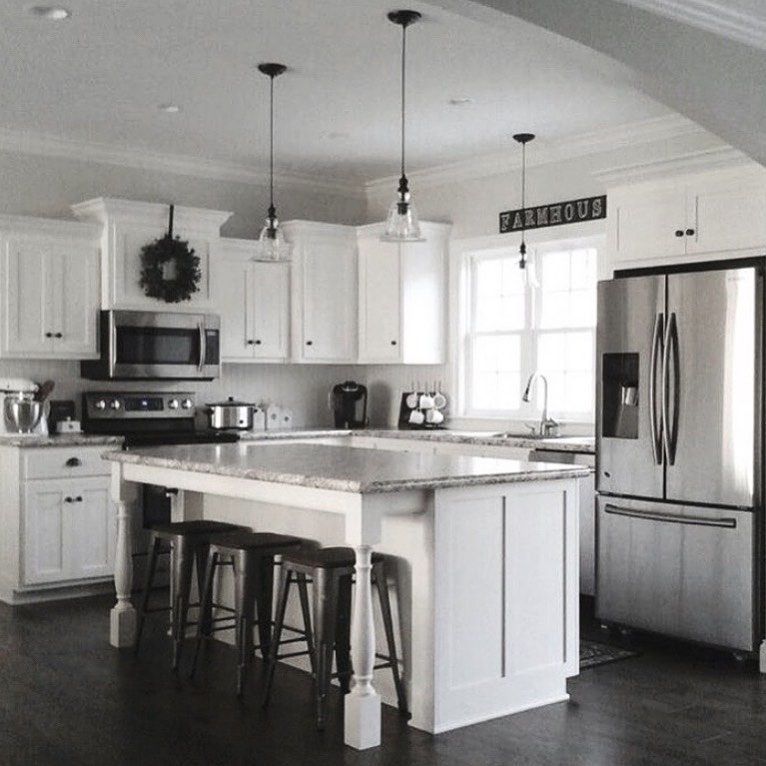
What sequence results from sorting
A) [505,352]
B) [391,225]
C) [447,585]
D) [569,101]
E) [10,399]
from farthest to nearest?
Result: [505,352] < [10,399] < [569,101] < [391,225] < [447,585]

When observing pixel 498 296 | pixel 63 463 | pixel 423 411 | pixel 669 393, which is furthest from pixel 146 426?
pixel 669 393

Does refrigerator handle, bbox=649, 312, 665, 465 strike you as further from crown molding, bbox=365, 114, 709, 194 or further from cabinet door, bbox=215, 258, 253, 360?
cabinet door, bbox=215, 258, 253, 360

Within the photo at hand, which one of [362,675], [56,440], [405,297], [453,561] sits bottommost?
[362,675]

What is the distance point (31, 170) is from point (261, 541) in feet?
11.1

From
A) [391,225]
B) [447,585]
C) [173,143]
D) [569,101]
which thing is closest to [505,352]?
[569,101]

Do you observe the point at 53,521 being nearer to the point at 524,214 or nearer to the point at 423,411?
the point at 423,411

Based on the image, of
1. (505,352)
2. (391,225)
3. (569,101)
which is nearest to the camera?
(391,225)

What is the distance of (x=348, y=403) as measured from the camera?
7.76 m

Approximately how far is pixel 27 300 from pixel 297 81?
217 cm

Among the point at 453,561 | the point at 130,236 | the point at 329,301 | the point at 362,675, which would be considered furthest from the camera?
the point at 329,301

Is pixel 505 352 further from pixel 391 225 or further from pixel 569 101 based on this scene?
pixel 391 225

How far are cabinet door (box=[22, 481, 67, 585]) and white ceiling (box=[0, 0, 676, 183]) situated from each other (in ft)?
6.94

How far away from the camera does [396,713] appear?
158 inches

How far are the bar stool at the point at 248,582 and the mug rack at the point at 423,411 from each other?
9.10 ft
